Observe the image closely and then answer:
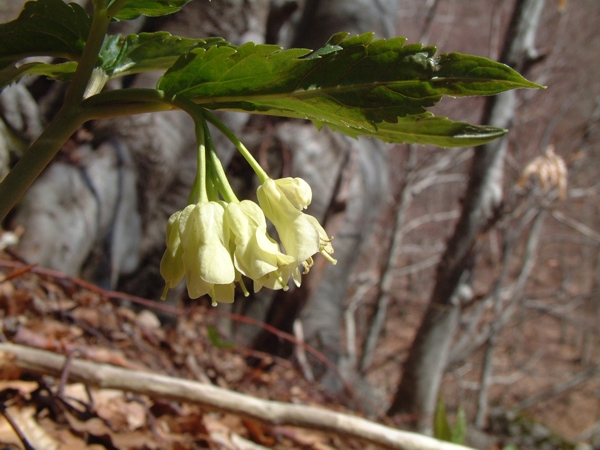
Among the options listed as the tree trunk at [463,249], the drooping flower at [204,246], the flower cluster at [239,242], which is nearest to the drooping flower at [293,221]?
the flower cluster at [239,242]

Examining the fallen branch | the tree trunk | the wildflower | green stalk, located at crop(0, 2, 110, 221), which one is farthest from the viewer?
the tree trunk

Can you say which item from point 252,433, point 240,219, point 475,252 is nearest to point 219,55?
point 240,219

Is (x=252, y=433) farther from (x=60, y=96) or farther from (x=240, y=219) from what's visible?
(x=60, y=96)

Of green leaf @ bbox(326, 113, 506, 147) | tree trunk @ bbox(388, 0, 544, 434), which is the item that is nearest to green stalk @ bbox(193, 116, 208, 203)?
green leaf @ bbox(326, 113, 506, 147)

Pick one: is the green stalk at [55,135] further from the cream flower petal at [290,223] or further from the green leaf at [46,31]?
the cream flower petal at [290,223]

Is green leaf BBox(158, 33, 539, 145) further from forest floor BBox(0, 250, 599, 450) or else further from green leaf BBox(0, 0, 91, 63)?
forest floor BBox(0, 250, 599, 450)
